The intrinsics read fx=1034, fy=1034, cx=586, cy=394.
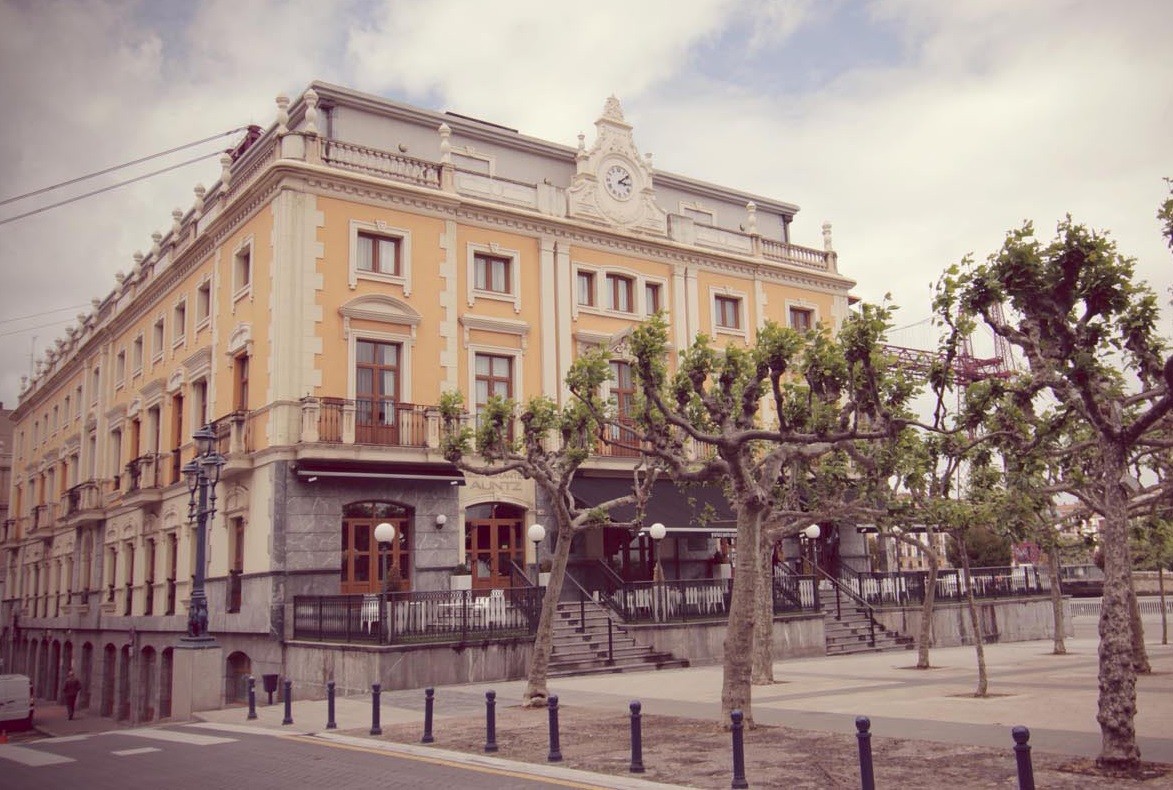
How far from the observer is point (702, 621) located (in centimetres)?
2559

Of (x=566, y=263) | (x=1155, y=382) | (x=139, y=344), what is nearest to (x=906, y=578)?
(x=566, y=263)

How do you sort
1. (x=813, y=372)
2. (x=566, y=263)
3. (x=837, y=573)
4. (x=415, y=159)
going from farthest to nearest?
(x=837, y=573) → (x=566, y=263) → (x=415, y=159) → (x=813, y=372)

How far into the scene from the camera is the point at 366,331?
87.4ft

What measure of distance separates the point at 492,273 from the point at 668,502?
8225mm

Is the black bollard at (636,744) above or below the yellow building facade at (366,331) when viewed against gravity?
below

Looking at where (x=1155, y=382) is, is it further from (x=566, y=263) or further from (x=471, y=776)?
(x=566, y=263)

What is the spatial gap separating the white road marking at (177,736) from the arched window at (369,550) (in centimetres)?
840

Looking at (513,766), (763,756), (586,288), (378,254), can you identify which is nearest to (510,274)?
(586,288)

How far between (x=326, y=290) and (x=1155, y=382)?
19.3 m

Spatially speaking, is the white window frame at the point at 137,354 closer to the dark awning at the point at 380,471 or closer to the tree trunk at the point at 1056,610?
the dark awning at the point at 380,471

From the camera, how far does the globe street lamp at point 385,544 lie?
2148 cm

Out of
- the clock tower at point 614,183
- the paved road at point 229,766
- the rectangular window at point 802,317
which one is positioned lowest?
the paved road at point 229,766

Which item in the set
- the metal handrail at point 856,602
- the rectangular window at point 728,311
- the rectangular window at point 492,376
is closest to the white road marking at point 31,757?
the rectangular window at point 492,376

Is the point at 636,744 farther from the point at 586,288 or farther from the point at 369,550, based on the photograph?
the point at 586,288
